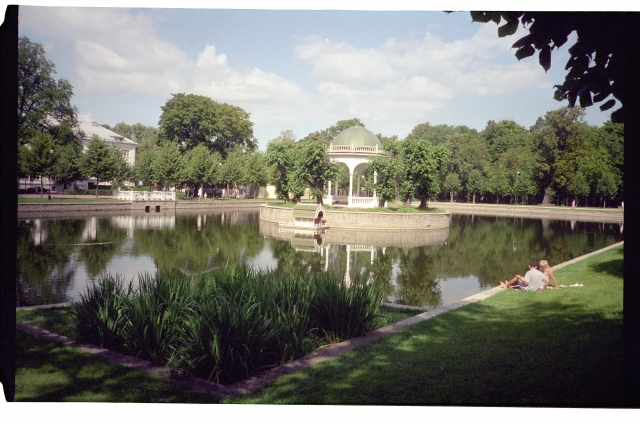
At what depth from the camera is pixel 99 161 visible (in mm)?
25875

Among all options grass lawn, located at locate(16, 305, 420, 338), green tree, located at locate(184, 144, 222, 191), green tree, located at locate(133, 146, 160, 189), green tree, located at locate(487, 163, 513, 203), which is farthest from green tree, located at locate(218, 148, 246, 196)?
grass lawn, located at locate(16, 305, 420, 338)

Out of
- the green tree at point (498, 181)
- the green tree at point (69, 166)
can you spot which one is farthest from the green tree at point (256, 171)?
the green tree at point (69, 166)

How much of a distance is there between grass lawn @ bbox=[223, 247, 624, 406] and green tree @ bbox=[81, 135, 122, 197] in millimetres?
20469

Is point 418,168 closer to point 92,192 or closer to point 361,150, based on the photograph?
point 361,150

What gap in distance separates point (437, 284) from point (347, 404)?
23.4 feet

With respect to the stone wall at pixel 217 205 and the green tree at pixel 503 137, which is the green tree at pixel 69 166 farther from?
the green tree at pixel 503 137

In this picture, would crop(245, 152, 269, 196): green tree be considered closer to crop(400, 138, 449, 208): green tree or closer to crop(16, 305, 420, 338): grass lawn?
crop(400, 138, 449, 208): green tree

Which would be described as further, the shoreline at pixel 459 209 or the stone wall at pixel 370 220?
the stone wall at pixel 370 220

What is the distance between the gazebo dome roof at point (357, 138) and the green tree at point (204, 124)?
29.9ft

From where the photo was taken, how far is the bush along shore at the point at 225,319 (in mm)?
4492

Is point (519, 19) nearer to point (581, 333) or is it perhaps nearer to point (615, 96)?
point (615, 96)

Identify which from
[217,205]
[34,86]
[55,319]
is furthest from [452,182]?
[55,319]

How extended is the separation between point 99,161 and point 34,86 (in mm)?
19055

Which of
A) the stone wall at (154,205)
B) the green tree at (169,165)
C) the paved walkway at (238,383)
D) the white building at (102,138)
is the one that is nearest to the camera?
the paved walkway at (238,383)
